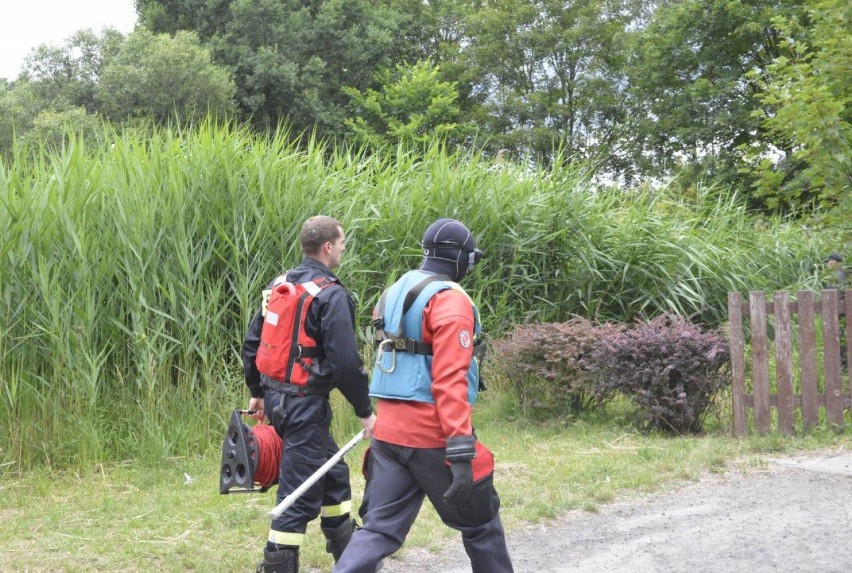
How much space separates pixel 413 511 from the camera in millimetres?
3959

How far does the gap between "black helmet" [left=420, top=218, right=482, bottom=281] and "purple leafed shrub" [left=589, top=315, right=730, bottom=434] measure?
483 centimetres

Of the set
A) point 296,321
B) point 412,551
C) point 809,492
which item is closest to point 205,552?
point 412,551

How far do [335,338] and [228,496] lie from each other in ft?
8.49

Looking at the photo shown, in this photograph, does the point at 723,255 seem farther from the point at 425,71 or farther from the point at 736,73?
the point at 425,71

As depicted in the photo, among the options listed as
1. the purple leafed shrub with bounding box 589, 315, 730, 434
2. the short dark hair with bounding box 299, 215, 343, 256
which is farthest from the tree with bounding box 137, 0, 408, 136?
the short dark hair with bounding box 299, 215, 343, 256

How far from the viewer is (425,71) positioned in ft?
110

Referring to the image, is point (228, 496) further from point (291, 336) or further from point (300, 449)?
point (291, 336)

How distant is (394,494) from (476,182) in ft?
25.1

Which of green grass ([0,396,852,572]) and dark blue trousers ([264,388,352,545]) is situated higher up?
dark blue trousers ([264,388,352,545])

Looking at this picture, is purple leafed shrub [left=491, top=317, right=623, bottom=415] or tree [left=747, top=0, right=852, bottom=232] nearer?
purple leafed shrub [left=491, top=317, right=623, bottom=415]

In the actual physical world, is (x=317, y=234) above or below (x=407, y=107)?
below

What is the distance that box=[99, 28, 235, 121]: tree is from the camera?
1229 inches

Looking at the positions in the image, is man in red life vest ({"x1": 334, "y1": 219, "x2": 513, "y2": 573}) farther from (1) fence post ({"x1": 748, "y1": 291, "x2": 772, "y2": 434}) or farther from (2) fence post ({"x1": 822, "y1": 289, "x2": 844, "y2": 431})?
(2) fence post ({"x1": 822, "y1": 289, "x2": 844, "y2": 431})

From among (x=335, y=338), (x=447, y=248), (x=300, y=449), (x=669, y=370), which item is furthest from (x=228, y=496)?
(x=669, y=370)
